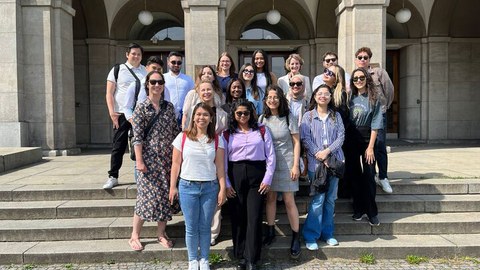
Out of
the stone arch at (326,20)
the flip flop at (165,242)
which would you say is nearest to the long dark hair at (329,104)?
the flip flop at (165,242)

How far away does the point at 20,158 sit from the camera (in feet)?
25.2

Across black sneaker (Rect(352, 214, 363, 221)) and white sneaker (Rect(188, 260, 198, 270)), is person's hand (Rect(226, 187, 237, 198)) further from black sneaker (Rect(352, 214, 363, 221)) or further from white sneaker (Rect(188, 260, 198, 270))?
black sneaker (Rect(352, 214, 363, 221))

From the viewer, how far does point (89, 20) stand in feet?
42.0

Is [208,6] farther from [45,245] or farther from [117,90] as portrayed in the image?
[45,245]

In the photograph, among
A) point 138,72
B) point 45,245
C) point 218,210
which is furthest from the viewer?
point 138,72

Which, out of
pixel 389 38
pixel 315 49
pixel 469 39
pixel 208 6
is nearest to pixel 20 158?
pixel 208 6

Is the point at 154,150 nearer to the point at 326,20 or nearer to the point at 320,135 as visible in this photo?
the point at 320,135

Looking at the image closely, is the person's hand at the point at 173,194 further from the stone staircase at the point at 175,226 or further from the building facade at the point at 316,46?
the building facade at the point at 316,46

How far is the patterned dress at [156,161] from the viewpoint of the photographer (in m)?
4.16

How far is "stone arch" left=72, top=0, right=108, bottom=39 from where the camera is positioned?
1278cm

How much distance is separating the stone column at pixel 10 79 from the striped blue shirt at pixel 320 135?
7448 mm

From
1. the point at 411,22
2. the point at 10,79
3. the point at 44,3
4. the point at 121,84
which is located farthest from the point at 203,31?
the point at 411,22

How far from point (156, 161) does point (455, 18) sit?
1280 cm

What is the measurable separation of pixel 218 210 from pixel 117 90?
216 cm
